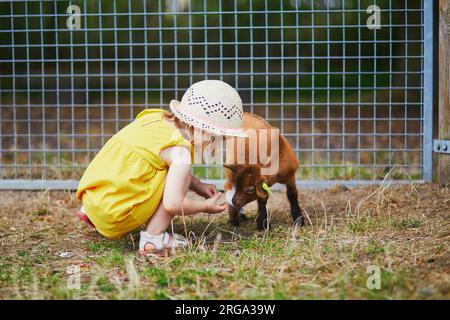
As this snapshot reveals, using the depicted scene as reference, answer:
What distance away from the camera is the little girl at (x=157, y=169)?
3238 millimetres

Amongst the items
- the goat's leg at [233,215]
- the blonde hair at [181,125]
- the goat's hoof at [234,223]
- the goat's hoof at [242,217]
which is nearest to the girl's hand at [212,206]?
the blonde hair at [181,125]

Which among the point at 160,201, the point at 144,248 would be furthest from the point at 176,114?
the point at 144,248

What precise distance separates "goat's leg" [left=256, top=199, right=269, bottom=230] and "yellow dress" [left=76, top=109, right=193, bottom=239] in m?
0.75

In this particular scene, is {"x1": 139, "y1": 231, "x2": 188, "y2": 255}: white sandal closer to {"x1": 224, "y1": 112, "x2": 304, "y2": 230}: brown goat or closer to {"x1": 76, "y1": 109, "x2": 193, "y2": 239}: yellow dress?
{"x1": 76, "y1": 109, "x2": 193, "y2": 239}: yellow dress

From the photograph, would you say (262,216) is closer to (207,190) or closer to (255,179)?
(255,179)

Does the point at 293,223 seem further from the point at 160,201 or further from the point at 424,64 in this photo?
the point at 424,64

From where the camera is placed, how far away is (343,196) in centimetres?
471

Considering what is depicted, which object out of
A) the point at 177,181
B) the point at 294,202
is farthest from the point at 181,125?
the point at 294,202

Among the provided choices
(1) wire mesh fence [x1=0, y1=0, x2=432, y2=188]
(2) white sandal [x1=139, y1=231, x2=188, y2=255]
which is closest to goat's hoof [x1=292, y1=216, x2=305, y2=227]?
(2) white sandal [x1=139, y1=231, x2=188, y2=255]

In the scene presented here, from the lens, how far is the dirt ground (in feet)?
8.10

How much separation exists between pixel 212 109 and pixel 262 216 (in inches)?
37.5

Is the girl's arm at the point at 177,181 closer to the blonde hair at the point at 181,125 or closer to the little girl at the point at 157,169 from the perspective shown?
the little girl at the point at 157,169
